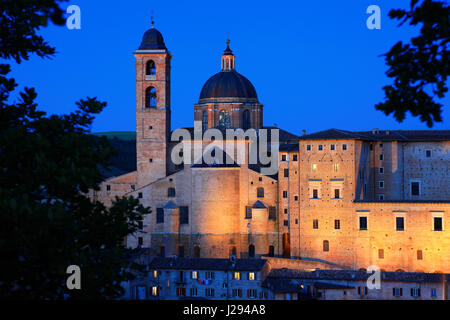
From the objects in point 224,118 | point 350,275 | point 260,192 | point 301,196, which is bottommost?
point 350,275

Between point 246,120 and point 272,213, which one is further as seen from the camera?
point 246,120

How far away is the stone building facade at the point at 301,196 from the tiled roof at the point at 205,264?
3.30m

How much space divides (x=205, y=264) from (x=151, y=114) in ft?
38.7

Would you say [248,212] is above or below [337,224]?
above

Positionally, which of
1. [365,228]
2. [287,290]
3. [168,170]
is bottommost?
[287,290]

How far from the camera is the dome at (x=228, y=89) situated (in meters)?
55.7

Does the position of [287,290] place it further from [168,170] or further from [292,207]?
[168,170]

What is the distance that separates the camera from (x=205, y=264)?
138ft

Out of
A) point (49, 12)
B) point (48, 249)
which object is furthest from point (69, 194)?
point (49, 12)

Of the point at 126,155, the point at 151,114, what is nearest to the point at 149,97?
the point at 151,114

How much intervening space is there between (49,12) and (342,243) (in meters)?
34.4

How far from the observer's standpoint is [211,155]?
47.3m

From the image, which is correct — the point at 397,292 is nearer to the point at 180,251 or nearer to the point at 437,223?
the point at 437,223

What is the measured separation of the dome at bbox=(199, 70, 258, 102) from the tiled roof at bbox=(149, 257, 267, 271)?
1602 centimetres
